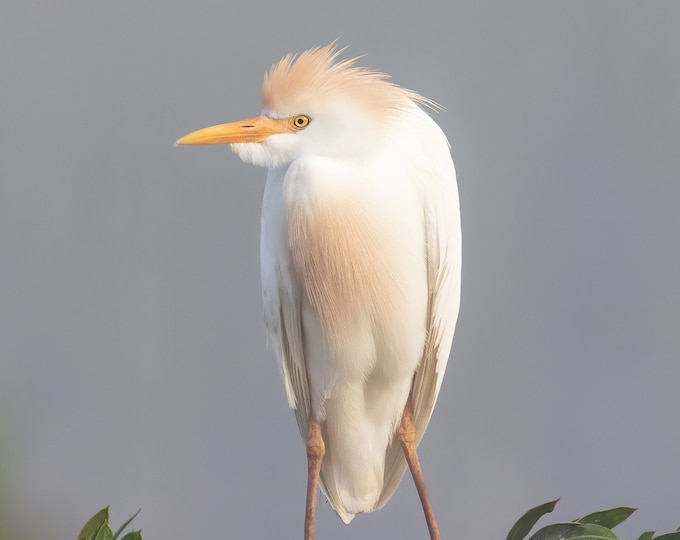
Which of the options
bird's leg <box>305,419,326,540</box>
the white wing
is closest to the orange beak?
the white wing

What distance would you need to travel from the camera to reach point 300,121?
1852mm

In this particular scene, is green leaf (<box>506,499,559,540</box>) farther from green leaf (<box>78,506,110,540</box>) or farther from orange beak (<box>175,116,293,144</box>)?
orange beak (<box>175,116,293,144</box>)

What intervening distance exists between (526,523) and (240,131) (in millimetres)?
840

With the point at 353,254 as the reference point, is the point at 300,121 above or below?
above

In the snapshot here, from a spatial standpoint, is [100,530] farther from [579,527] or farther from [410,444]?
[410,444]

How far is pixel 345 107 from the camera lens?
1.85 meters

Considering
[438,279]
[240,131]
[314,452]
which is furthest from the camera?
[314,452]

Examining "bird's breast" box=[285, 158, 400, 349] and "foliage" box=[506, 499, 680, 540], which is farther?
"bird's breast" box=[285, 158, 400, 349]

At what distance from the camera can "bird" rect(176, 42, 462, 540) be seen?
1847 mm

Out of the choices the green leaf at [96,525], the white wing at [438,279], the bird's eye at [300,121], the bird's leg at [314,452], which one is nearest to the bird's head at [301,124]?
the bird's eye at [300,121]

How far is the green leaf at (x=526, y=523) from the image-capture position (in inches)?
57.1

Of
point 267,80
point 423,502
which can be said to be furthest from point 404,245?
point 423,502

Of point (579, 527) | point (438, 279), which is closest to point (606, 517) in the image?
point (579, 527)

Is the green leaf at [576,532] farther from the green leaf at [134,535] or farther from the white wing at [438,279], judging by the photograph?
Answer: the white wing at [438,279]
